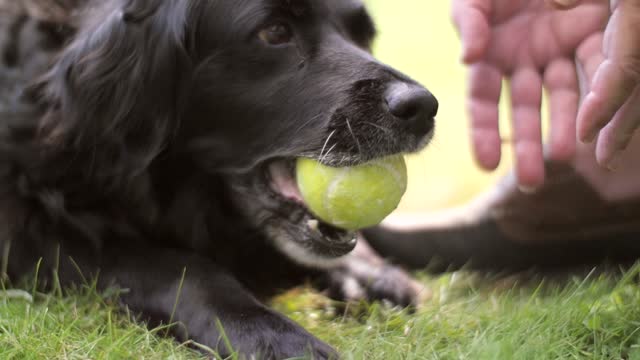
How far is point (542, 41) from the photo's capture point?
96.2 inches

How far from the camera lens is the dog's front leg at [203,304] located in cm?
196

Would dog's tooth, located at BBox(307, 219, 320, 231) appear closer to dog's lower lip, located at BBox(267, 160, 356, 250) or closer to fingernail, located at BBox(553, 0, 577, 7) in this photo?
dog's lower lip, located at BBox(267, 160, 356, 250)

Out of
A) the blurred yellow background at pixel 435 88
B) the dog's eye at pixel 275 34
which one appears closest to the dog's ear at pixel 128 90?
the dog's eye at pixel 275 34

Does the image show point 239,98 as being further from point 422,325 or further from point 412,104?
point 422,325

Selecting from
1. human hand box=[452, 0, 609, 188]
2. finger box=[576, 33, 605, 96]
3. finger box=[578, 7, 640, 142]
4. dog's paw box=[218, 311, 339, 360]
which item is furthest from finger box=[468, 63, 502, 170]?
dog's paw box=[218, 311, 339, 360]

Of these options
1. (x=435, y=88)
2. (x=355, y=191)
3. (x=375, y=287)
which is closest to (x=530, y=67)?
(x=355, y=191)

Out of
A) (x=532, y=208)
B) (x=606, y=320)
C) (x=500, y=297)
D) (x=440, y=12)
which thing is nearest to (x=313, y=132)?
(x=500, y=297)

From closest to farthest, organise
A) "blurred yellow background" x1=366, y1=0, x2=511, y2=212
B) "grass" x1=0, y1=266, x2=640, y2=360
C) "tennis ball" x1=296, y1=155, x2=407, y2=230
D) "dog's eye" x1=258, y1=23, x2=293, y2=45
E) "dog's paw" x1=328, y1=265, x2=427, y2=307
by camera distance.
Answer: "grass" x1=0, y1=266, x2=640, y2=360 < "tennis ball" x1=296, y1=155, x2=407, y2=230 < "dog's eye" x1=258, y1=23, x2=293, y2=45 < "dog's paw" x1=328, y1=265, x2=427, y2=307 < "blurred yellow background" x1=366, y1=0, x2=511, y2=212

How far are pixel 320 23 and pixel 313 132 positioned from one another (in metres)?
0.36

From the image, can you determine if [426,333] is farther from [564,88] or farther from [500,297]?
[564,88]

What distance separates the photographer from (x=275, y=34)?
8.15ft

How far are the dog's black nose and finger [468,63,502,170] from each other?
0.11 metres

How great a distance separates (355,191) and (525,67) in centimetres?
60

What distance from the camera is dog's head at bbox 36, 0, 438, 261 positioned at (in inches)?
94.8
